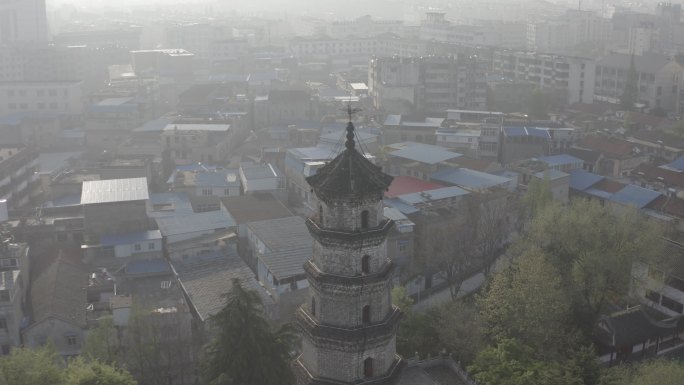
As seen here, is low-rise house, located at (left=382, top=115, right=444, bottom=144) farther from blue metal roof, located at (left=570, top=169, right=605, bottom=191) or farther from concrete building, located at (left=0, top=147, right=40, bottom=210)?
concrete building, located at (left=0, top=147, right=40, bottom=210)

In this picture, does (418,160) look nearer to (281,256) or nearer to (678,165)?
(281,256)

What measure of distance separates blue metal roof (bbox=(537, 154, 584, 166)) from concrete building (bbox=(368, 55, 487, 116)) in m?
14.1

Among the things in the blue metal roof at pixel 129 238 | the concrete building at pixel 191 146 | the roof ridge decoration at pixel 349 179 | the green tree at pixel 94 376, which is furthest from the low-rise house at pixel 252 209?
the roof ridge decoration at pixel 349 179

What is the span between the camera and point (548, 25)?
9138cm

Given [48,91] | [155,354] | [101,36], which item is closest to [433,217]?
[155,354]

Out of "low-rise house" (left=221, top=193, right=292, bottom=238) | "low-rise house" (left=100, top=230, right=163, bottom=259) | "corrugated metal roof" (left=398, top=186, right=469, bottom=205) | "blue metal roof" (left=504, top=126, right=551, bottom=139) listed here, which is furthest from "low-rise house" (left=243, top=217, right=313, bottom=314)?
"blue metal roof" (left=504, top=126, right=551, bottom=139)

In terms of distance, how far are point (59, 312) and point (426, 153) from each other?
731 inches

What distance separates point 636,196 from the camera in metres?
31.0

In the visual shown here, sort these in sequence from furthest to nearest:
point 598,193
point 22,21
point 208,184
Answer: point 22,21
point 598,193
point 208,184

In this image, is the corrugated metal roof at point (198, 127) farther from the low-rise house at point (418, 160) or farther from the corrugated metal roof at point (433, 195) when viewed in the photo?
the corrugated metal roof at point (433, 195)

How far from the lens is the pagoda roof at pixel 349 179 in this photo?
12.2 meters

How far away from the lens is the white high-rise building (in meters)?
76.0

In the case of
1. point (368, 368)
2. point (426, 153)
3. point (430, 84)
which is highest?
point (430, 84)

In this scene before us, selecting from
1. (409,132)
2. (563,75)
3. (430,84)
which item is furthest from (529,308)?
(563,75)
